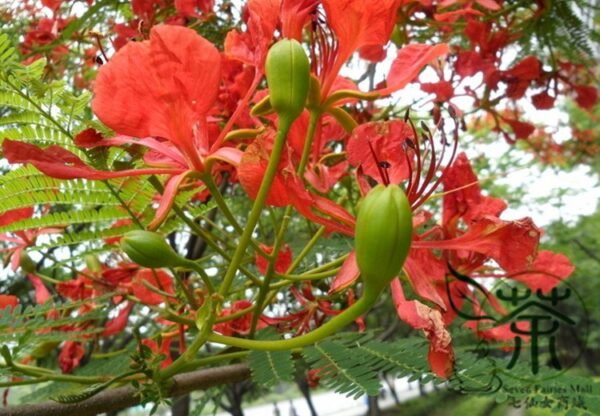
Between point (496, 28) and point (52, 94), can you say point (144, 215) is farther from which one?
point (496, 28)

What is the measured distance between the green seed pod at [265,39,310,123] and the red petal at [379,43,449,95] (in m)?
0.18

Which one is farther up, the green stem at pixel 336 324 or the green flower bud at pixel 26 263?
the green flower bud at pixel 26 263

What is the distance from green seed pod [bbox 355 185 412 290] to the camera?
0.49 metres

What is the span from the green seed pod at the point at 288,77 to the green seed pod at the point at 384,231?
5.9 inches

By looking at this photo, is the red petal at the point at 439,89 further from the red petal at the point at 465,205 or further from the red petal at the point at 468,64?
the red petal at the point at 465,205

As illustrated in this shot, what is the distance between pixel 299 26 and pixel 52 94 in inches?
11.2

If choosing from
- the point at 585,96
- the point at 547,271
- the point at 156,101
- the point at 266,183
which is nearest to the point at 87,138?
the point at 156,101

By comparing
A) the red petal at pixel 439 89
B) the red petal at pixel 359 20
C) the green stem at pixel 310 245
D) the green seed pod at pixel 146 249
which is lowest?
the green stem at pixel 310 245

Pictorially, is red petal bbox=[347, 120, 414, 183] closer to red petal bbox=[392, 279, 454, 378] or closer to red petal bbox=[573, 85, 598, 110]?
red petal bbox=[392, 279, 454, 378]

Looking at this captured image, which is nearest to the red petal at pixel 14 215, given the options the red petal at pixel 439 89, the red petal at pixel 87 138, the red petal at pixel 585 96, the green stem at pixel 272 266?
the red petal at pixel 87 138

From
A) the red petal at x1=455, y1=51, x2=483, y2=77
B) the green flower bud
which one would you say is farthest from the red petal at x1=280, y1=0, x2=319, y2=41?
the red petal at x1=455, y1=51, x2=483, y2=77

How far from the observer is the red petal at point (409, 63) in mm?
769

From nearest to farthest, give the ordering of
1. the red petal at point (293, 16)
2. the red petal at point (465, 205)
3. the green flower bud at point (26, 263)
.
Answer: the red petal at point (293, 16), the red petal at point (465, 205), the green flower bud at point (26, 263)

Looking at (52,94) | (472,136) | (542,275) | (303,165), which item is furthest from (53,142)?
(472,136)
